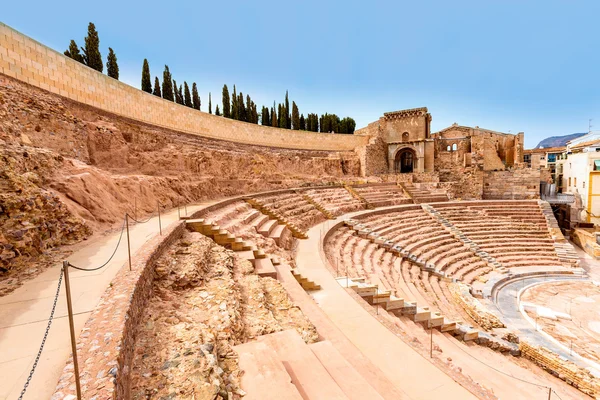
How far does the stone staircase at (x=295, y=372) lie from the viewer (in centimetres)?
287

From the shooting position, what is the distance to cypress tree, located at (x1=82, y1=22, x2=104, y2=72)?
14.1 m

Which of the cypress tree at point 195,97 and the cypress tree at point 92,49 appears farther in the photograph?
the cypress tree at point 195,97

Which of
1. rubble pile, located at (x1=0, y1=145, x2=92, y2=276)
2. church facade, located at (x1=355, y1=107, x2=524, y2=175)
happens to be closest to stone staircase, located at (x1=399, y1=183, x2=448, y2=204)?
church facade, located at (x1=355, y1=107, x2=524, y2=175)

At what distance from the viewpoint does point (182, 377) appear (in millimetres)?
2799

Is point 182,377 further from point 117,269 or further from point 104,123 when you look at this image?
point 104,123

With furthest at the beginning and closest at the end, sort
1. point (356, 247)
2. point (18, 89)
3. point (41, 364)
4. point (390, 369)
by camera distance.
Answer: point (356, 247), point (18, 89), point (390, 369), point (41, 364)

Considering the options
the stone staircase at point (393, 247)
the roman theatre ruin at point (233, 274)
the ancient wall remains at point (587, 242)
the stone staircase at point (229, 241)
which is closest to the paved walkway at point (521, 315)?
the roman theatre ruin at point (233, 274)

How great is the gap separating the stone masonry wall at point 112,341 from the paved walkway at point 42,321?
0.68 ft

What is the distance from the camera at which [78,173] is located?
7918 millimetres

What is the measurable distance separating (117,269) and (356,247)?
9583mm

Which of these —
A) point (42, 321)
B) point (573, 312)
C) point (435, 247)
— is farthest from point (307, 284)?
point (573, 312)

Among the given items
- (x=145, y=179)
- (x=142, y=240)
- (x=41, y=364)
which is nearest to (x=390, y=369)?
(x=41, y=364)

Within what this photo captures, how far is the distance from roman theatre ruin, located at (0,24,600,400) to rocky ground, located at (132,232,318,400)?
0.03 metres

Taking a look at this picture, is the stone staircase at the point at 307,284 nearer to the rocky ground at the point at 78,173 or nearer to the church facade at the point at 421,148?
the rocky ground at the point at 78,173
